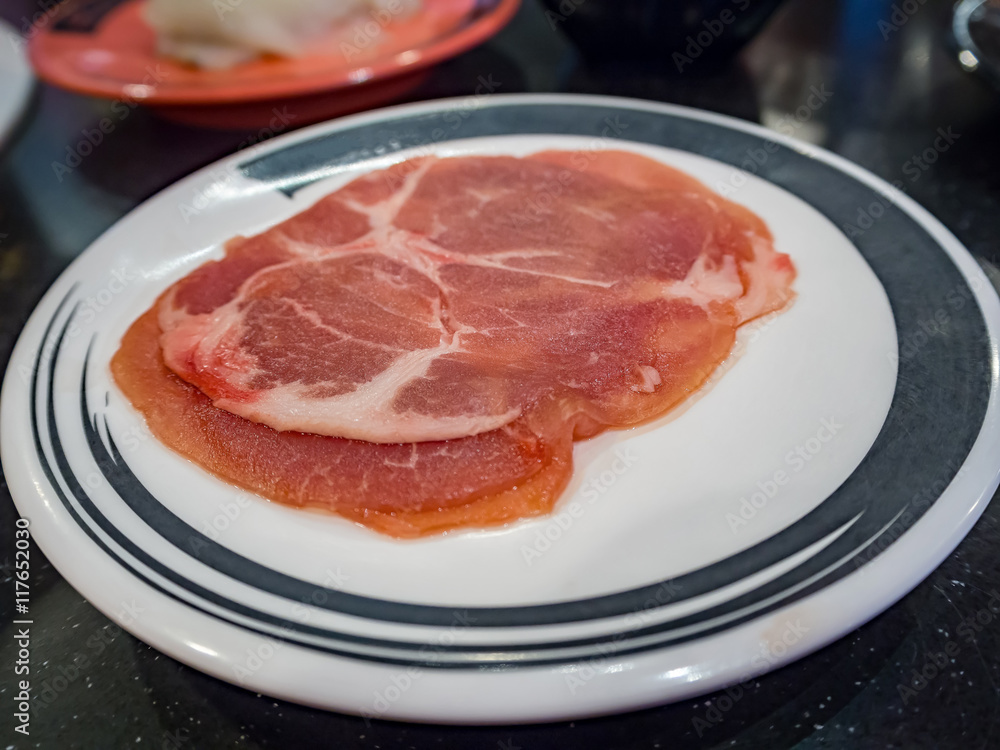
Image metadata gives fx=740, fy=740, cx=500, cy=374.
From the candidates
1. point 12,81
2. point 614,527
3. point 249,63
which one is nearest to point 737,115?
point 249,63

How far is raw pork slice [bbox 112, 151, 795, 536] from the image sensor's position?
3.49ft

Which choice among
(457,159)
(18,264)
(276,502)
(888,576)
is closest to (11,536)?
(276,502)

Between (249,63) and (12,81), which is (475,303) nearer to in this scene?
(249,63)

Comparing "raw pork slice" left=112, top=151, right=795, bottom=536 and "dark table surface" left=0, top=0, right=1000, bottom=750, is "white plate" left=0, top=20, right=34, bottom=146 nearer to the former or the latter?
"dark table surface" left=0, top=0, right=1000, bottom=750

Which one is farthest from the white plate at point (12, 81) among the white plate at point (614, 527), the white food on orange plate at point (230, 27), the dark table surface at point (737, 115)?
the white plate at point (614, 527)

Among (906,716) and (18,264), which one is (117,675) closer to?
(906,716)

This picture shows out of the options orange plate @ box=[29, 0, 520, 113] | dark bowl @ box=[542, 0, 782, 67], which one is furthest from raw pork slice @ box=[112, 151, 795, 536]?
dark bowl @ box=[542, 0, 782, 67]

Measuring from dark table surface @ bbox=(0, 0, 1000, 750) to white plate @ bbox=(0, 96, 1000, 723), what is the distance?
0.45ft

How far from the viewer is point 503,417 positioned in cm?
110

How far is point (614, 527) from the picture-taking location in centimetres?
99

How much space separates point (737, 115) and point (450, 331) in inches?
54.9

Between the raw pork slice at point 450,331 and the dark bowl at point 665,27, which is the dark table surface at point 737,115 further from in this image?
the raw pork slice at point 450,331

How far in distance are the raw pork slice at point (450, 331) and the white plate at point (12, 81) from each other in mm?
1394

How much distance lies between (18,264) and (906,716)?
1.98 metres
